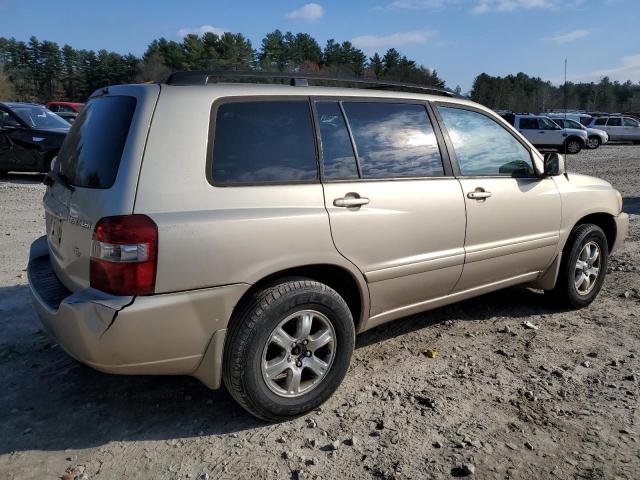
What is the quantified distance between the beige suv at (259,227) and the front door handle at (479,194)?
0.01 m

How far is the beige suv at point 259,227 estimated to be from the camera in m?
2.54

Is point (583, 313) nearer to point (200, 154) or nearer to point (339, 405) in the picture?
point (339, 405)

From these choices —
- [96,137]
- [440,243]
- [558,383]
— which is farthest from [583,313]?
[96,137]

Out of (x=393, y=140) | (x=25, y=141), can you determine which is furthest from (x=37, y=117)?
(x=393, y=140)

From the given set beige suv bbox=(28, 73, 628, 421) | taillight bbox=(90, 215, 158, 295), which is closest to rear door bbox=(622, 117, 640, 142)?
beige suv bbox=(28, 73, 628, 421)

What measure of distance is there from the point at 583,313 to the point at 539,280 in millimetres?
536

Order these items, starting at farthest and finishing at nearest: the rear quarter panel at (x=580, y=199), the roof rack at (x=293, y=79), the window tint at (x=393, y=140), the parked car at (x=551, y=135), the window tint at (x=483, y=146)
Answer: the parked car at (x=551, y=135) → the rear quarter panel at (x=580, y=199) → the window tint at (x=483, y=146) → the window tint at (x=393, y=140) → the roof rack at (x=293, y=79)

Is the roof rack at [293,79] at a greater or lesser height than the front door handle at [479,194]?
greater

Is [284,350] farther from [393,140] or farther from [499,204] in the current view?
[499,204]

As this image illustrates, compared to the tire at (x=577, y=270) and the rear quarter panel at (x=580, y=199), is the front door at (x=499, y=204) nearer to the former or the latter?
the rear quarter panel at (x=580, y=199)

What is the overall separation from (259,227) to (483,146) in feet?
6.78

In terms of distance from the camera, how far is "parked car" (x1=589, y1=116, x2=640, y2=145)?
30547mm

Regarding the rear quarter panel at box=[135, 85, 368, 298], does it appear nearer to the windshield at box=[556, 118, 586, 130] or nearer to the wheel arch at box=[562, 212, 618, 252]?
the wheel arch at box=[562, 212, 618, 252]

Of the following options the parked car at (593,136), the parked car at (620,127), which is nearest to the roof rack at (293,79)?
the parked car at (593,136)
